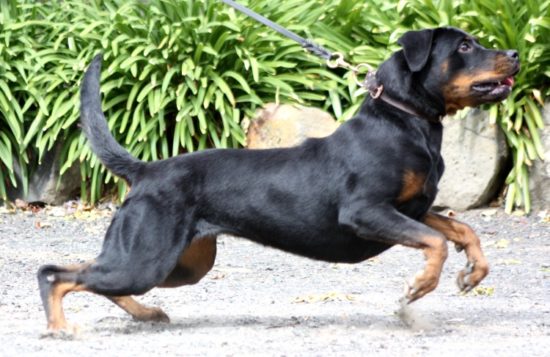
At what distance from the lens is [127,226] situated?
5.81 meters

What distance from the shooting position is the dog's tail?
6.07 m

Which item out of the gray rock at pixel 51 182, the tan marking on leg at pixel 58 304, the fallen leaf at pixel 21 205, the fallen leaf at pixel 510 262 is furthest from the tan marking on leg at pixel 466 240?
the fallen leaf at pixel 21 205

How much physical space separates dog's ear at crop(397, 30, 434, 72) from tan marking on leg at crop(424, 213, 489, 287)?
32.6 inches

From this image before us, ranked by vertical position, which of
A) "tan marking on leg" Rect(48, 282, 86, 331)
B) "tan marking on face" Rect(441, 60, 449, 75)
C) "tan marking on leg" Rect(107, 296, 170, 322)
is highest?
"tan marking on face" Rect(441, 60, 449, 75)

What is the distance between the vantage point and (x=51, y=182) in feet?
38.7

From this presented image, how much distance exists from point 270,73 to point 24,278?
13.2 ft

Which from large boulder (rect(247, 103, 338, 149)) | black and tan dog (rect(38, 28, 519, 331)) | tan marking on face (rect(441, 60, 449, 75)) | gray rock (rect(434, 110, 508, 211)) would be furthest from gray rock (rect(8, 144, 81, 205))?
tan marking on face (rect(441, 60, 449, 75))

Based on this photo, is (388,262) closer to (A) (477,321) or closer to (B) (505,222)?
(B) (505,222)

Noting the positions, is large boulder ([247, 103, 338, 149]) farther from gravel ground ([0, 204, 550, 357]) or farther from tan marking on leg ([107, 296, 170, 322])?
tan marking on leg ([107, 296, 170, 322])

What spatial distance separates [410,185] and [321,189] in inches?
19.1

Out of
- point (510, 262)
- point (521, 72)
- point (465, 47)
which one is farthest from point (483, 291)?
point (521, 72)

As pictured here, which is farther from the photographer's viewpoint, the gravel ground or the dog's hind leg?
the dog's hind leg

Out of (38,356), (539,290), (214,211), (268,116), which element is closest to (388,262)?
(539,290)

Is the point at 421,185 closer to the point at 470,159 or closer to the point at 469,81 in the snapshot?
the point at 469,81
